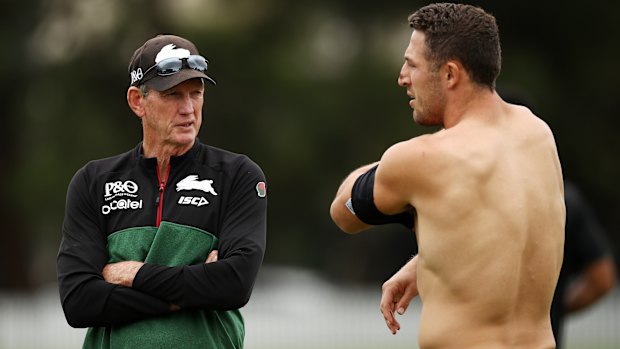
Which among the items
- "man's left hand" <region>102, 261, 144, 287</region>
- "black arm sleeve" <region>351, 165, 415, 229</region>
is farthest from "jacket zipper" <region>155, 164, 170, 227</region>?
"black arm sleeve" <region>351, 165, 415, 229</region>

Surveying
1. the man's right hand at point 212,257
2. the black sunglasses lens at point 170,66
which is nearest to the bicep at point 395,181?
the man's right hand at point 212,257

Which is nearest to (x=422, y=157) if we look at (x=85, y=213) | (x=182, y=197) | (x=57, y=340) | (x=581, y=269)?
(x=182, y=197)

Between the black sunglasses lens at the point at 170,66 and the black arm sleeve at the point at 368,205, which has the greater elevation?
the black sunglasses lens at the point at 170,66

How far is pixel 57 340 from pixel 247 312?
432 centimetres

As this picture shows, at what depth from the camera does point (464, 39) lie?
501 centimetres

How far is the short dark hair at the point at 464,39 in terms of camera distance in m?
5.01

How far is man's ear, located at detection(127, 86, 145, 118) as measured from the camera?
19.3 feet

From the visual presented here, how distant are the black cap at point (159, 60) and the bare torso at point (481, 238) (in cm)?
126

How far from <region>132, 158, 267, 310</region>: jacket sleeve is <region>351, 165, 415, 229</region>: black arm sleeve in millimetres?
636

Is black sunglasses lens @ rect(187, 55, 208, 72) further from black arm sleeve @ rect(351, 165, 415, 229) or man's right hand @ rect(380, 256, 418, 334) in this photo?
man's right hand @ rect(380, 256, 418, 334)

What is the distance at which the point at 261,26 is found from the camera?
2862cm

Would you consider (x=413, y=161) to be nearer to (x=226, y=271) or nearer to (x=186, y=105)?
(x=226, y=271)

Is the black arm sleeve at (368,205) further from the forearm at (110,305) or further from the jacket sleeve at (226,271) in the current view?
the forearm at (110,305)

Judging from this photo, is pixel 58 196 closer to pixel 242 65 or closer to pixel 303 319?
pixel 242 65
